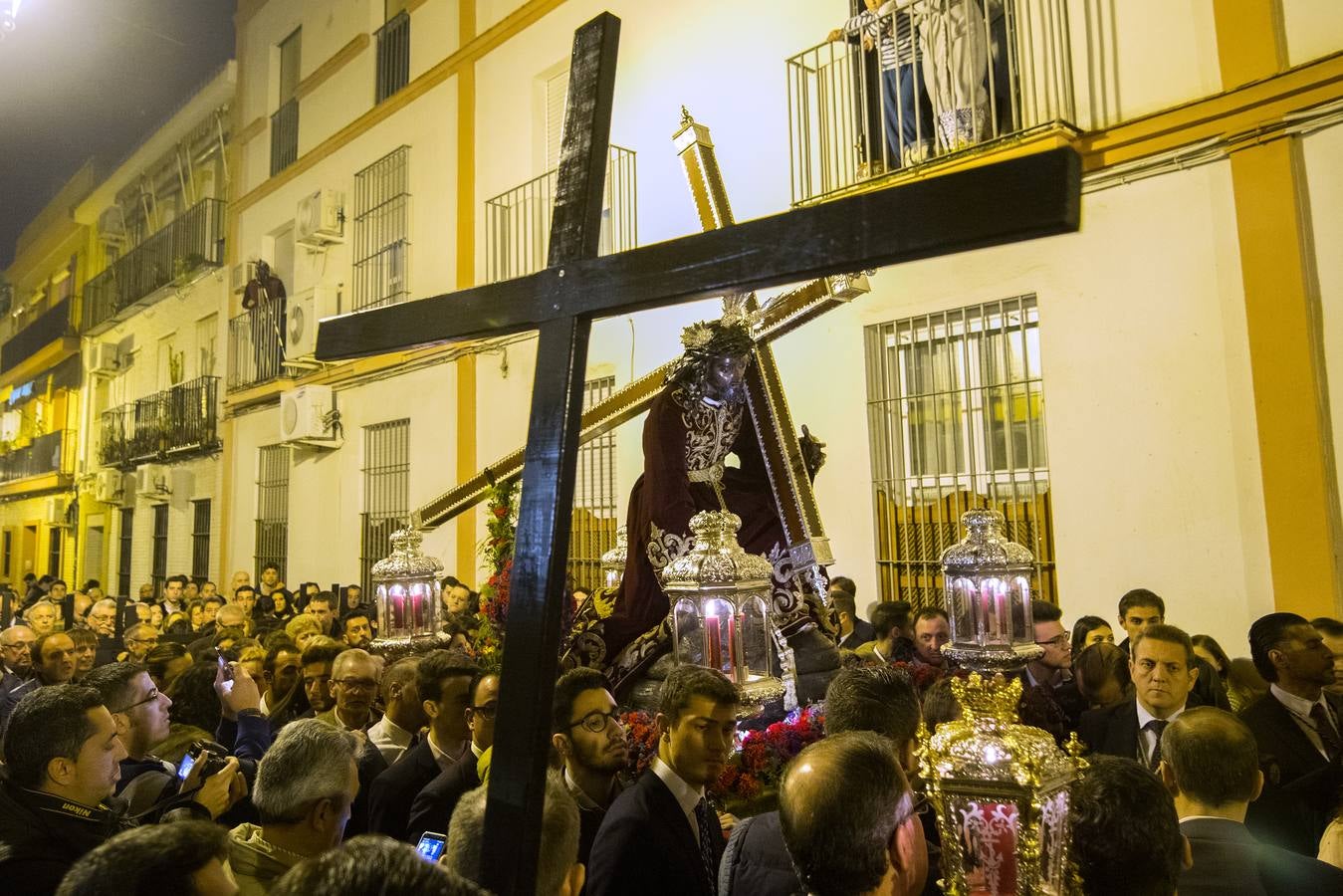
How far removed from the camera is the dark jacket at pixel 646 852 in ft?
7.80

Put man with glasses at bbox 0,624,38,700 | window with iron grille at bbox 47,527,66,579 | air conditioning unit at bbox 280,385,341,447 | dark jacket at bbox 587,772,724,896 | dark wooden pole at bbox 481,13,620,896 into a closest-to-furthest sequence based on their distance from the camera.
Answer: dark wooden pole at bbox 481,13,620,896, dark jacket at bbox 587,772,724,896, man with glasses at bbox 0,624,38,700, air conditioning unit at bbox 280,385,341,447, window with iron grille at bbox 47,527,66,579

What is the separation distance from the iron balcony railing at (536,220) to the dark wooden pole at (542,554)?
342 inches

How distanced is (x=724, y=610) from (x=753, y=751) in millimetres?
493

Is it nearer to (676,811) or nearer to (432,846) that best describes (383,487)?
(432,846)

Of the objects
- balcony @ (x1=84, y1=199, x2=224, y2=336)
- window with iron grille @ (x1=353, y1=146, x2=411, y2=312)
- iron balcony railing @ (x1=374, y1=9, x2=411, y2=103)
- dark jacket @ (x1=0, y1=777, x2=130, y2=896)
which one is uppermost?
iron balcony railing @ (x1=374, y1=9, x2=411, y2=103)

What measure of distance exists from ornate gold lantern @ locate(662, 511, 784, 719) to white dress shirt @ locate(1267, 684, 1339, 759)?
2.02m

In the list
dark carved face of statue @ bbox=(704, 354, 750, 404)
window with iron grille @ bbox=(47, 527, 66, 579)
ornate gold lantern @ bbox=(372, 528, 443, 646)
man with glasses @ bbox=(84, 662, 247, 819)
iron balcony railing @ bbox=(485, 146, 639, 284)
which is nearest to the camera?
man with glasses @ bbox=(84, 662, 247, 819)

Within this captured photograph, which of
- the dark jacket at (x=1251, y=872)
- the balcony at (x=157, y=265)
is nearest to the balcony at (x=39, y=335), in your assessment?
the balcony at (x=157, y=265)

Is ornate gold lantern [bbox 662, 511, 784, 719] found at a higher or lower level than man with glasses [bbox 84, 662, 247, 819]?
higher

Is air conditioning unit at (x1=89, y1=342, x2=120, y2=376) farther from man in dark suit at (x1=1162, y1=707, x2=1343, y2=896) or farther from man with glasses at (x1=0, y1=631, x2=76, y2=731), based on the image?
man in dark suit at (x1=1162, y1=707, x2=1343, y2=896)

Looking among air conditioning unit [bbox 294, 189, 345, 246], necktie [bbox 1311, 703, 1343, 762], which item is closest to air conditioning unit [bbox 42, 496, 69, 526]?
air conditioning unit [bbox 294, 189, 345, 246]

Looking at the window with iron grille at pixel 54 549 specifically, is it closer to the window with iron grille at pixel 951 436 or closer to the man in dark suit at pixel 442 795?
the window with iron grille at pixel 951 436

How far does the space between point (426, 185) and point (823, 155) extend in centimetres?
688

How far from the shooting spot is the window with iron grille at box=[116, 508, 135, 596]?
70.3 feet
